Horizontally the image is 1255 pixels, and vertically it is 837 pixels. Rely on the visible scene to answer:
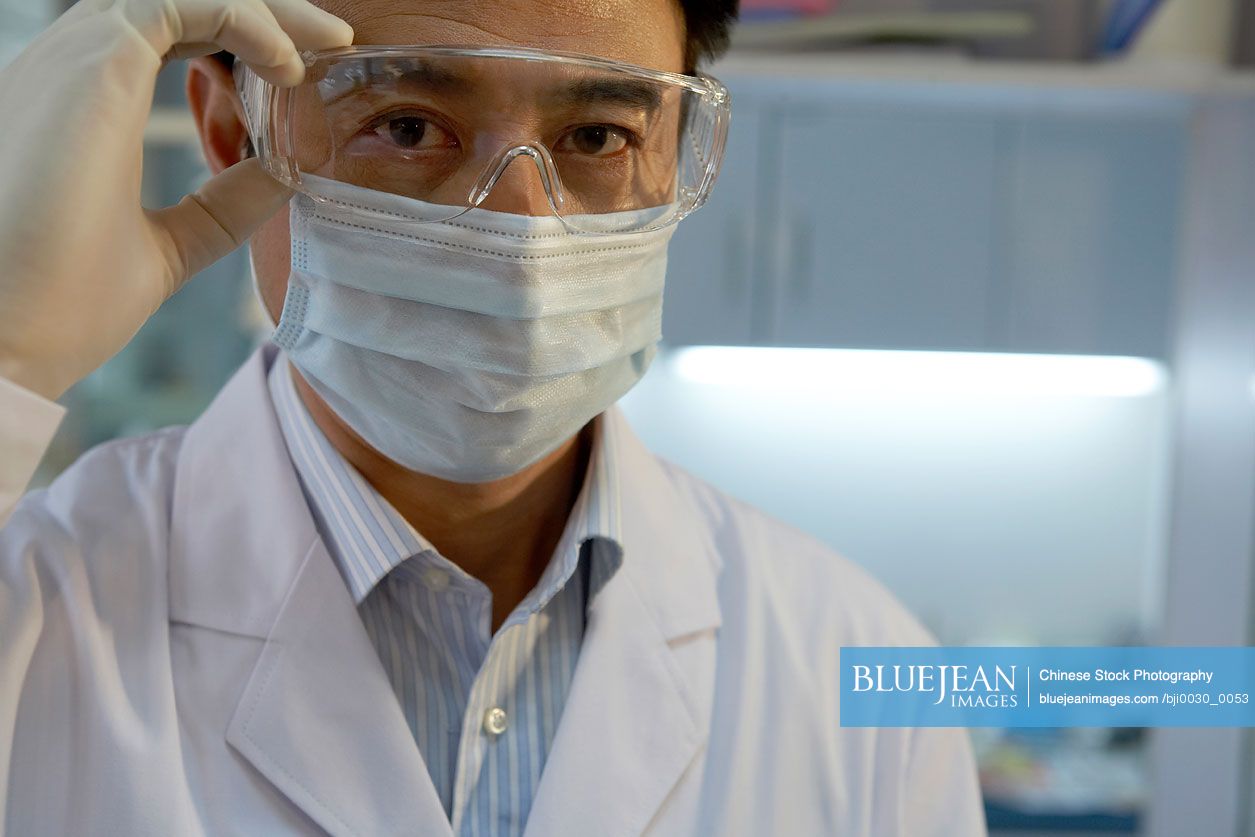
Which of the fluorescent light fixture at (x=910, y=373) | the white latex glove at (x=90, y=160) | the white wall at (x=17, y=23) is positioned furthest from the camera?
the fluorescent light fixture at (x=910, y=373)

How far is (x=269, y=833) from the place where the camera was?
99cm

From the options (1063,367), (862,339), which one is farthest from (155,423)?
(1063,367)

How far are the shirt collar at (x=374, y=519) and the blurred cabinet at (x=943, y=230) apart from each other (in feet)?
5.37

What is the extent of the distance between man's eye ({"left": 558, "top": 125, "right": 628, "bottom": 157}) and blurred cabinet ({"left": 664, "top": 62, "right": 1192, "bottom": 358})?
167 cm

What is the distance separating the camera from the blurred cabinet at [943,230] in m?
2.76

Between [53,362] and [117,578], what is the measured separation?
0.27 meters

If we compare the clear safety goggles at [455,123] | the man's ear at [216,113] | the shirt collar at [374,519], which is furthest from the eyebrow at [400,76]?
the shirt collar at [374,519]

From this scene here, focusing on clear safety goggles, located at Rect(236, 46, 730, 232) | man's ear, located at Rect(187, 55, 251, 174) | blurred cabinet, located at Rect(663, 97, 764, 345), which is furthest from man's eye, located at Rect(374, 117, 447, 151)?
blurred cabinet, located at Rect(663, 97, 764, 345)

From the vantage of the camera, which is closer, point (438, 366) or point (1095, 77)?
point (438, 366)

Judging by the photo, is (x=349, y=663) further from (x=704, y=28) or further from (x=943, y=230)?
(x=943, y=230)

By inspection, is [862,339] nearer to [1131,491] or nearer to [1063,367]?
[1063,367]

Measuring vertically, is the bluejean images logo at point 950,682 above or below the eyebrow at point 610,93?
below

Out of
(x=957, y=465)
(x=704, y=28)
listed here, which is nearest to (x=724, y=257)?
(x=957, y=465)

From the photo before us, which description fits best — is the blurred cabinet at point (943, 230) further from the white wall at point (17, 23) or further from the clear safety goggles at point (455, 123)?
the clear safety goggles at point (455, 123)
